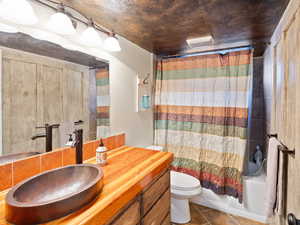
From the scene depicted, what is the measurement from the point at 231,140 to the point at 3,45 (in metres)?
2.33

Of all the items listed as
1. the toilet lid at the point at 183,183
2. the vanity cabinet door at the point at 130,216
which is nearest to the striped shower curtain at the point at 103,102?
the vanity cabinet door at the point at 130,216

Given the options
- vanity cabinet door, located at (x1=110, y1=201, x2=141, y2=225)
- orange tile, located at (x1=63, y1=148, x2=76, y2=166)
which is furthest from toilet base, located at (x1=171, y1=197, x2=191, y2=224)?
orange tile, located at (x1=63, y1=148, x2=76, y2=166)

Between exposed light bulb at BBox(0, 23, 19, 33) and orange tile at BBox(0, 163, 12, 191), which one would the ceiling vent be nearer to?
exposed light bulb at BBox(0, 23, 19, 33)

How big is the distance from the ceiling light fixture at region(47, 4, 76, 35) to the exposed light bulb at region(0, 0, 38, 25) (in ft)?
0.47

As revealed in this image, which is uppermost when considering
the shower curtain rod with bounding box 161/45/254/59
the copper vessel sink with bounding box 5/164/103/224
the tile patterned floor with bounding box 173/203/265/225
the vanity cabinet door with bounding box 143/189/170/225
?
the shower curtain rod with bounding box 161/45/254/59

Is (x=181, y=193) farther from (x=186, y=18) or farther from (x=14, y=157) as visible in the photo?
(x=186, y=18)

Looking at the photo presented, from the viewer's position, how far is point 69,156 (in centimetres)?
125

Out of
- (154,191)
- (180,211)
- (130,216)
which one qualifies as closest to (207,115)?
(180,211)

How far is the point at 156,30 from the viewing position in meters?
1.76

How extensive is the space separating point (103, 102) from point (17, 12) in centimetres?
91

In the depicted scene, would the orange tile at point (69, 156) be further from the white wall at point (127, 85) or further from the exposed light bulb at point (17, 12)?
the exposed light bulb at point (17, 12)

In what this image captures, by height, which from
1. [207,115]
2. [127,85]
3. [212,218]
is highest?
[127,85]

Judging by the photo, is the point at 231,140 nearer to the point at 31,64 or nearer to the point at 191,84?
the point at 191,84

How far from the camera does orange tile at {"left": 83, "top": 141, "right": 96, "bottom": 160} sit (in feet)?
4.54
